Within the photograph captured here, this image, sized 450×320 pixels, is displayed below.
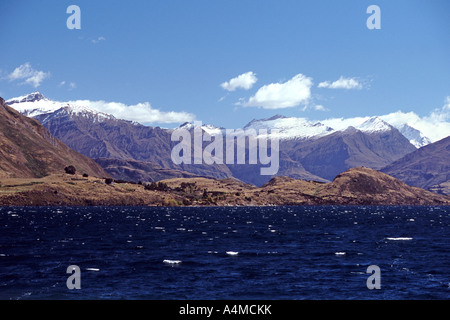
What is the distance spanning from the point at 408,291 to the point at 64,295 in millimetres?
35546

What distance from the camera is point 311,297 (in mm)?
49250

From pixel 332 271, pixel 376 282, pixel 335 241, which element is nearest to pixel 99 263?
pixel 332 271

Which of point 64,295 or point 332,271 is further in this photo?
point 332,271

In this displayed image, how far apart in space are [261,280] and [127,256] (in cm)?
2815

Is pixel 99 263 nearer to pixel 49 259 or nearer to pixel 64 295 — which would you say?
pixel 49 259

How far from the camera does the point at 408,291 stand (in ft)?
173

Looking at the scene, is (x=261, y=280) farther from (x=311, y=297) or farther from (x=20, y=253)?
(x=20, y=253)
